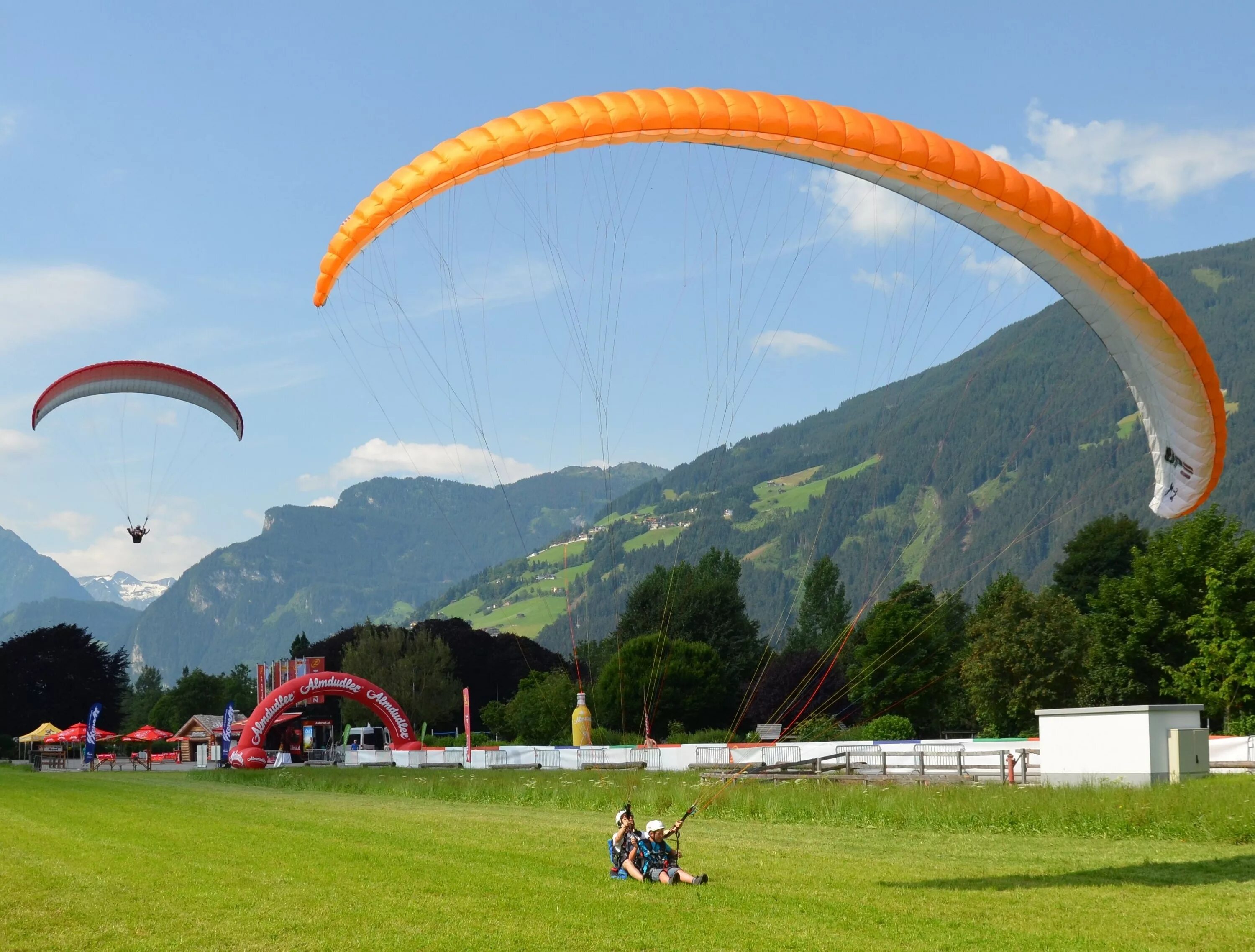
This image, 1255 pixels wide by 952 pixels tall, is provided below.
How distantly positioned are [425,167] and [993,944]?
10381mm

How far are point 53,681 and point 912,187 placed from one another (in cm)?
9157

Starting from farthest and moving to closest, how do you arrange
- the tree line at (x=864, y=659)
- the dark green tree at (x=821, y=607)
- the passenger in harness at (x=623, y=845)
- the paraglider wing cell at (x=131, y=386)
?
the dark green tree at (x=821, y=607), the tree line at (x=864, y=659), the paraglider wing cell at (x=131, y=386), the passenger in harness at (x=623, y=845)

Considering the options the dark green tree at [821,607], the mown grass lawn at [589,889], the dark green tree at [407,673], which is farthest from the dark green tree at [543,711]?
the mown grass lawn at [589,889]

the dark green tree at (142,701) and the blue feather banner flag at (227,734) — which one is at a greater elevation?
the blue feather banner flag at (227,734)

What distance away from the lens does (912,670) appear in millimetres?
69062

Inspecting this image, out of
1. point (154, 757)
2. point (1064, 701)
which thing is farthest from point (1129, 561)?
point (154, 757)

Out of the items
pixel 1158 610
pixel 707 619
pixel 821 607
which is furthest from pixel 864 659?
pixel 821 607

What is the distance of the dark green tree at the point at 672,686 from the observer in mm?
72812

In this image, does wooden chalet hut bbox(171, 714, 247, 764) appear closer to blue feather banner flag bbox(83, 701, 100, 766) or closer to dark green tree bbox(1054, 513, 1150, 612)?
blue feather banner flag bbox(83, 701, 100, 766)

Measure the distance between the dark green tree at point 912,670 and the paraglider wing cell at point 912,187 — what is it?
50480 millimetres

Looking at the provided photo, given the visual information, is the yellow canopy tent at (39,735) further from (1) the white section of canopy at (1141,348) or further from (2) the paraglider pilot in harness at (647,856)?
(1) the white section of canopy at (1141,348)

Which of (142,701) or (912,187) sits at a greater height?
(912,187)

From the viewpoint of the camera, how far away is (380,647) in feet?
305

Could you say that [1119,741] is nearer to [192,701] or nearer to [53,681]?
[53,681]
